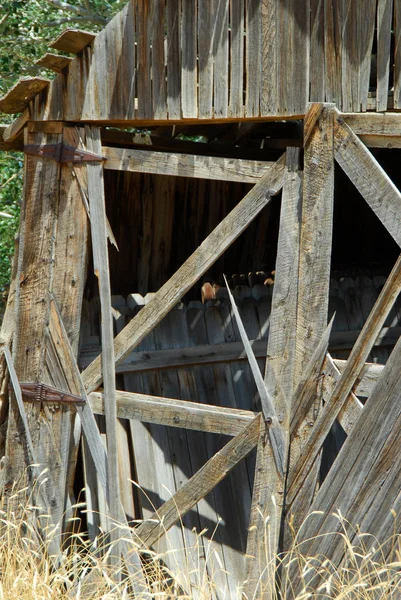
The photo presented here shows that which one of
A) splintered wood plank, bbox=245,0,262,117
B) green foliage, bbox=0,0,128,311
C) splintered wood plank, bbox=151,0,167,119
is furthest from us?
green foliage, bbox=0,0,128,311

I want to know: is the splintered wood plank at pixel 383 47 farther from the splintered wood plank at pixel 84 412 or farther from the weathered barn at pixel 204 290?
the splintered wood plank at pixel 84 412

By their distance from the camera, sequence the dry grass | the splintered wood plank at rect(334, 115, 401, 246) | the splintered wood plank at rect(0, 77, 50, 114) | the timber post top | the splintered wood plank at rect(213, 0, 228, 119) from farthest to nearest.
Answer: the splintered wood plank at rect(0, 77, 50, 114) → the splintered wood plank at rect(213, 0, 228, 119) → the timber post top → the splintered wood plank at rect(334, 115, 401, 246) → the dry grass

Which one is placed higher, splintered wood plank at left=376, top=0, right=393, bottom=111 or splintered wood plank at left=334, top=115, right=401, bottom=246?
splintered wood plank at left=376, top=0, right=393, bottom=111

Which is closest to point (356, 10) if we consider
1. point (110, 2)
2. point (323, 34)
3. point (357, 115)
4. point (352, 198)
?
point (323, 34)

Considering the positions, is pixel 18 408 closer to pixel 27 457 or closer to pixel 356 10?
pixel 27 457

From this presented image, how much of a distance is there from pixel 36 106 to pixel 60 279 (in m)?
1.06

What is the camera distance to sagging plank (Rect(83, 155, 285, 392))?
13.8ft

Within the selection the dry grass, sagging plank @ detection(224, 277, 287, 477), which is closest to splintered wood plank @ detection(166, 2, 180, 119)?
sagging plank @ detection(224, 277, 287, 477)

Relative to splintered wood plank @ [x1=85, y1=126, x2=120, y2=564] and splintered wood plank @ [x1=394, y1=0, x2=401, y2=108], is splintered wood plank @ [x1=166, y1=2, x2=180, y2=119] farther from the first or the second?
splintered wood plank @ [x1=394, y1=0, x2=401, y2=108]

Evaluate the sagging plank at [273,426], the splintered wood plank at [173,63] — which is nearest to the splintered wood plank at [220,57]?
the splintered wood plank at [173,63]

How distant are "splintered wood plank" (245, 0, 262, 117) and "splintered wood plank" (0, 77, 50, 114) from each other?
130cm

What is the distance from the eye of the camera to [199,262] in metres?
4.38

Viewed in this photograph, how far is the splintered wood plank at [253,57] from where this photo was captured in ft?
13.2

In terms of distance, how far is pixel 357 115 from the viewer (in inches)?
150
